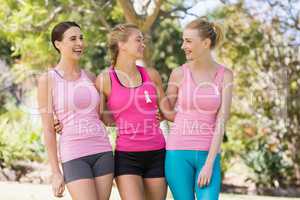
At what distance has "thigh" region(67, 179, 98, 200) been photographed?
3.61 m

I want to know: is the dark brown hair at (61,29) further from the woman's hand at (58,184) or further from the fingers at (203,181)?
the fingers at (203,181)

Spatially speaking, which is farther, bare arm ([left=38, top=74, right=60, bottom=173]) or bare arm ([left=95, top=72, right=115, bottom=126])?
bare arm ([left=95, top=72, right=115, bottom=126])

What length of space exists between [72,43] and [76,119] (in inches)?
20.8

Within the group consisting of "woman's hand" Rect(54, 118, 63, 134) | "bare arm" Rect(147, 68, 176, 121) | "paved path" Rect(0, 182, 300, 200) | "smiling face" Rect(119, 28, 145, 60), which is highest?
"smiling face" Rect(119, 28, 145, 60)

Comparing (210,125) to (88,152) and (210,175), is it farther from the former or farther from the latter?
(88,152)

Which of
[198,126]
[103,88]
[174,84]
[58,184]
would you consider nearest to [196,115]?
[198,126]

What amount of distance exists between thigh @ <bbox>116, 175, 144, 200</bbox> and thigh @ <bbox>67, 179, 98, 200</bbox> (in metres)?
0.23

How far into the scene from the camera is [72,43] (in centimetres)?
387

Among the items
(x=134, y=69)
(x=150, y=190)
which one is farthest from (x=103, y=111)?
(x=150, y=190)

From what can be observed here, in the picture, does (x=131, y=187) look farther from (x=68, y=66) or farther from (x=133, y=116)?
(x=68, y=66)

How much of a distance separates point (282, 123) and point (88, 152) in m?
10.1

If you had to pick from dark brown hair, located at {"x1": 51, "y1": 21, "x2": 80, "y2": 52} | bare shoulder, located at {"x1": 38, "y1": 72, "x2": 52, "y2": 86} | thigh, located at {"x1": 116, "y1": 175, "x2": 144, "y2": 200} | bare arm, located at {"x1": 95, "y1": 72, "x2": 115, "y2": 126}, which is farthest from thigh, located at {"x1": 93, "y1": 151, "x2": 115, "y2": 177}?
dark brown hair, located at {"x1": 51, "y1": 21, "x2": 80, "y2": 52}

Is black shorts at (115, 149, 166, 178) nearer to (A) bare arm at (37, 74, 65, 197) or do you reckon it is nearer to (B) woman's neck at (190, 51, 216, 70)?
(A) bare arm at (37, 74, 65, 197)

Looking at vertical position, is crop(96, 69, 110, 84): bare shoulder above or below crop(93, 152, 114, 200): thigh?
above
